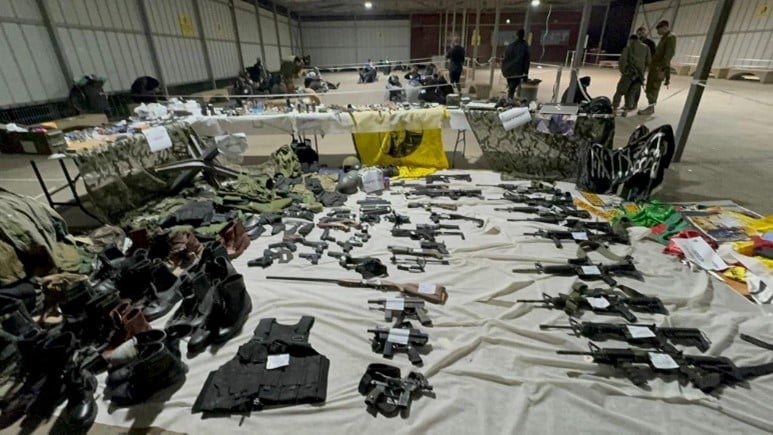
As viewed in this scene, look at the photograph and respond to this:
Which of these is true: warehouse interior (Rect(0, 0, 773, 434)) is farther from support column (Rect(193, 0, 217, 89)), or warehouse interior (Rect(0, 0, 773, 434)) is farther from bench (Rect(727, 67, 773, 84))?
bench (Rect(727, 67, 773, 84))

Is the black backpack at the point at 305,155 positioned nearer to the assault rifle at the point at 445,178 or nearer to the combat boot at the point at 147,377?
the assault rifle at the point at 445,178

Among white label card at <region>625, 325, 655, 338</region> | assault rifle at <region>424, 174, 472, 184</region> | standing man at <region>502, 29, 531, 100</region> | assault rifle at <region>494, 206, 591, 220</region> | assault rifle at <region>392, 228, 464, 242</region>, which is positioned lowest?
white label card at <region>625, 325, 655, 338</region>

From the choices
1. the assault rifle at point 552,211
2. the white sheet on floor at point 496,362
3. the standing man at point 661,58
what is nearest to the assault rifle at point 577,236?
the white sheet on floor at point 496,362

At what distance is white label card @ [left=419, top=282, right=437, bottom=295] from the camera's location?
2.58m

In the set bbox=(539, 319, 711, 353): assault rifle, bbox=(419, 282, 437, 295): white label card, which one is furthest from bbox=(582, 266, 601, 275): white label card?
bbox=(419, 282, 437, 295): white label card

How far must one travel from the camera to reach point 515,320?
2.36 m

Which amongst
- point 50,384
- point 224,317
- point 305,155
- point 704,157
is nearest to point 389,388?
point 224,317

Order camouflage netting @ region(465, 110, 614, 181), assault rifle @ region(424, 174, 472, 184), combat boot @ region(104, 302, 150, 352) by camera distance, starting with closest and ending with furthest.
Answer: combat boot @ region(104, 302, 150, 352) < camouflage netting @ region(465, 110, 614, 181) < assault rifle @ region(424, 174, 472, 184)

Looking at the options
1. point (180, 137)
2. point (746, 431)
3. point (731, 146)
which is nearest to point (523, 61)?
point (731, 146)

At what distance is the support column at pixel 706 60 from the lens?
4296 mm

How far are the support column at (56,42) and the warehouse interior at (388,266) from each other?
0.10 ft

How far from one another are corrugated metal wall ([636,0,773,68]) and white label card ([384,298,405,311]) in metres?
12.9

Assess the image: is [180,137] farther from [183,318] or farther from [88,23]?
[88,23]

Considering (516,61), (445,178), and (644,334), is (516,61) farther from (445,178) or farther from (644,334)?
(644,334)
